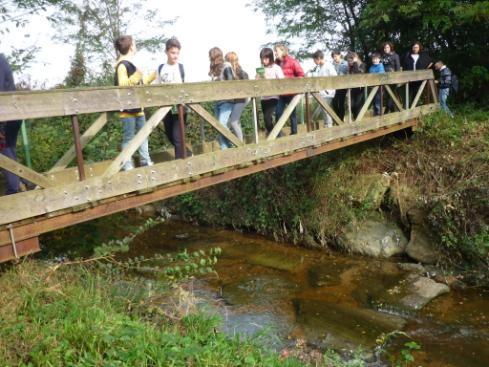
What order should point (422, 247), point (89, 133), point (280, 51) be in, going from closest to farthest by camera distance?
point (89, 133), point (280, 51), point (422, 247)

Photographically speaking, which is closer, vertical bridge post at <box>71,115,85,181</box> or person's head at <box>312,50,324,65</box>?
vertical bridge post at <box>71,115,85,181</box>

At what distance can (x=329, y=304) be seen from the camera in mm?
7402

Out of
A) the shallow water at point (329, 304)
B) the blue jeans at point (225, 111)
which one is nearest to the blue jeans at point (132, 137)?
the blue jeans at point (225, 111)

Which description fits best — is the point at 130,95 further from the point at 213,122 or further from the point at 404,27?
the point at 404,27

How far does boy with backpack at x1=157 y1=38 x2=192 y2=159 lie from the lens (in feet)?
16.9

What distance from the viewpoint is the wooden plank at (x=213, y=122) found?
4.92 m

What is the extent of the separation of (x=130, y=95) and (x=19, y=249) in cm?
167

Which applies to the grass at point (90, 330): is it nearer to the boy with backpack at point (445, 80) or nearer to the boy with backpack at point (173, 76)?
the boy with backpack at point (173, 76)

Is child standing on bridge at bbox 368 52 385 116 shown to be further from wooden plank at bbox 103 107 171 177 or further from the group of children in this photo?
wooden plank at bbox 103 107 171 177

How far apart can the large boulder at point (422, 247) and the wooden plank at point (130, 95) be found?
4005 millimetres

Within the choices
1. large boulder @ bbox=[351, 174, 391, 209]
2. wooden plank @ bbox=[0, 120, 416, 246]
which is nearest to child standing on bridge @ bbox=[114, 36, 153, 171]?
wooden plank @ bbox=[0, 120, 416, 246]

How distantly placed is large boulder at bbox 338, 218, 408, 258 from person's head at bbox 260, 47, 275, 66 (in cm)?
438

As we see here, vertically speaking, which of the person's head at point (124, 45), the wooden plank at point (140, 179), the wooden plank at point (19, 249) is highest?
the person's head at point (124, 45)

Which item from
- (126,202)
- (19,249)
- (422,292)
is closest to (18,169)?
(19,249)
